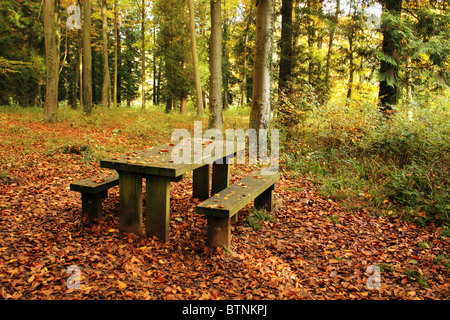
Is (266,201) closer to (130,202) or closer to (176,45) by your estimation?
(130,202)

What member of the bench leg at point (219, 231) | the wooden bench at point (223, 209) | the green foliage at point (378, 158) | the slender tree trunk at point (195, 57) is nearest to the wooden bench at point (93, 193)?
the wooden bench at point (223, 209)

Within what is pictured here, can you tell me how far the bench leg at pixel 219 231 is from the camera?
3.48 m

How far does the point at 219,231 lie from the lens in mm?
3508

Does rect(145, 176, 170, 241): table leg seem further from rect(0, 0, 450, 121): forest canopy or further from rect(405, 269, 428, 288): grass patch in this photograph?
rect(0, 0, 450, 121): forest canopy

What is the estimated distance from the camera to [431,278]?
126 inches

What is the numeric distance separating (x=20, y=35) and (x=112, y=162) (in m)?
15.7

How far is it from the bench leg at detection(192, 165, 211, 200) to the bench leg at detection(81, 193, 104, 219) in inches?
67.0

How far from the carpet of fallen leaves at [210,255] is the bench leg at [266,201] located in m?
0.18

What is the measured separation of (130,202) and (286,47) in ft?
29.9

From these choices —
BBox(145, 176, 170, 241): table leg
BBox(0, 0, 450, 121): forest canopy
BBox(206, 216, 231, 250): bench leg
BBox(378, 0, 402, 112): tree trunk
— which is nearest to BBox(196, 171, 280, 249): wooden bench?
BBox(206, 216, 231, 250): bench leg
